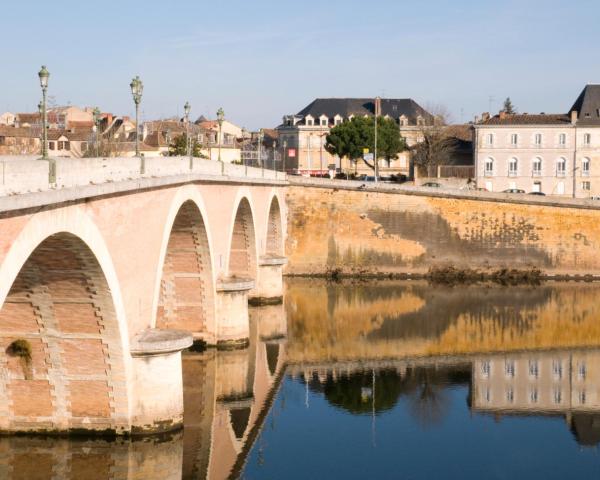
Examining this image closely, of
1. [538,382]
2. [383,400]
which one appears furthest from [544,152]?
[383,400]

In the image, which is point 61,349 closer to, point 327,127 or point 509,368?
point 509,368

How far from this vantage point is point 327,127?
2795 inches

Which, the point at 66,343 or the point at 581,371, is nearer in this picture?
the point at 66,343

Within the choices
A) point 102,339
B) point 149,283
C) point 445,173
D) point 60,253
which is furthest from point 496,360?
point 445,173

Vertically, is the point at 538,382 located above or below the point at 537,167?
below

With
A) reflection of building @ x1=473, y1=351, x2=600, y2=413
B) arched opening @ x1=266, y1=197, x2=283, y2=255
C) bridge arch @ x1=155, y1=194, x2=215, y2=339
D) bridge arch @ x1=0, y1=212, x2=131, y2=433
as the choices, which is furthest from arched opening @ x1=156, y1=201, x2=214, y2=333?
arched opening @ x1=266, y1=197, x2=283, y2=255

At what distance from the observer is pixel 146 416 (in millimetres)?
17375

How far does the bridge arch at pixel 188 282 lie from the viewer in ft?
79.3

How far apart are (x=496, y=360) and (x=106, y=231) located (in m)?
16.0

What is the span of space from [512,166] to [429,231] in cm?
1372

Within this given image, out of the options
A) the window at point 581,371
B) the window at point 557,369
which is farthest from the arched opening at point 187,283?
the window at point 581,371

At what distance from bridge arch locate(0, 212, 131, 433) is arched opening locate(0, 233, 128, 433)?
17mm

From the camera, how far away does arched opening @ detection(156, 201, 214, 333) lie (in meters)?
24.3

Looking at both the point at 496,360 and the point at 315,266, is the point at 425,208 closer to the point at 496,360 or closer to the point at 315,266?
the point at 315,266
